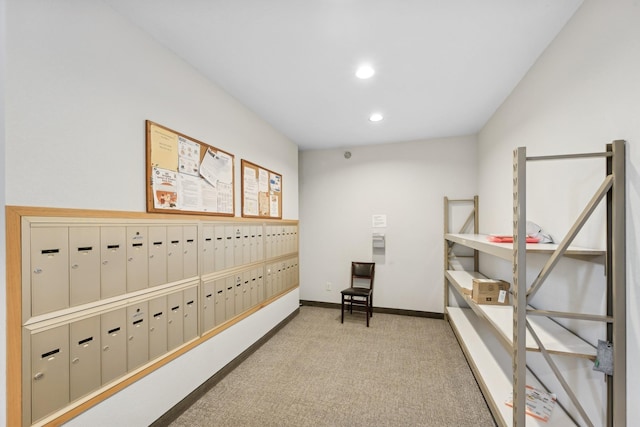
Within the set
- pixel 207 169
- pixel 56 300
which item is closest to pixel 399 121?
pixel 207 169

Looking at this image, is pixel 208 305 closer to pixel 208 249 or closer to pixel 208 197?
pixel 208 249

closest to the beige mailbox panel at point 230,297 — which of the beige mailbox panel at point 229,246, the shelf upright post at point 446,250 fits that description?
the beige mailbox panel at point 229,246

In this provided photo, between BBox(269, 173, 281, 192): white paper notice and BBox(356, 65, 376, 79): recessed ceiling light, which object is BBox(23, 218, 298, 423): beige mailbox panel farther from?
BBox(356, 65, 376, 79): recessed ceiling light

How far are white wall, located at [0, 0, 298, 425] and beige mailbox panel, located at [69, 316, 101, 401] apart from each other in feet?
0.51

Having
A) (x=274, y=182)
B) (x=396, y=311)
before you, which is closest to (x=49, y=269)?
(x=274, y=182)

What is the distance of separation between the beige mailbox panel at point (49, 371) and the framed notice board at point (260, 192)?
1.64m

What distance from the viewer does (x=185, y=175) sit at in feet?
6.32

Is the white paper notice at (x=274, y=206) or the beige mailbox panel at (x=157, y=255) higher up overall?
the white paper notice at (x=274, y=206)

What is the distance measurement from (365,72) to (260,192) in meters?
1.63

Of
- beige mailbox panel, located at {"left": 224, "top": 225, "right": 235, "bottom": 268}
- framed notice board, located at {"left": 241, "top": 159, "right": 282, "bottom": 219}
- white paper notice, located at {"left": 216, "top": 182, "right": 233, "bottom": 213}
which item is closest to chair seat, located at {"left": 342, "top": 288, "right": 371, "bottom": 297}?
framed notice board, located at {"left": 241, "top": 159, "right": 282, "bottom": 219}

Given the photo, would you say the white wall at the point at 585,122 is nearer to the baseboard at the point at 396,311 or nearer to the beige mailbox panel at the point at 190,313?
the baseboard at the point at 396,311

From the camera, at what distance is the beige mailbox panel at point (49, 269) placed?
1125mm

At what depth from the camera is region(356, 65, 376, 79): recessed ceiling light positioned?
6.60 feet

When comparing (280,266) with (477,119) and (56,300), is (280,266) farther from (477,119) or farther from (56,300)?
(477,119)
